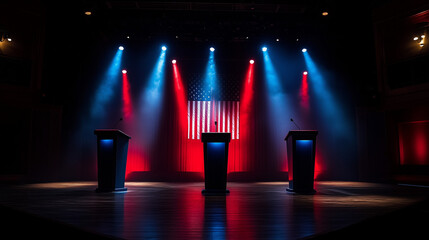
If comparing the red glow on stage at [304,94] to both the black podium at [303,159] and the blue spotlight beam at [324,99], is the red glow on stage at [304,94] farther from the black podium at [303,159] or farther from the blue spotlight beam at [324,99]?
the black podium at [303,159]

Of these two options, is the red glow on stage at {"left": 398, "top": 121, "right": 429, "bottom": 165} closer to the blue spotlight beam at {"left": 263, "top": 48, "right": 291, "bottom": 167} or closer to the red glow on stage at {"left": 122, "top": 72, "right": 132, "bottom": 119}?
the blue spotlight beam at {"left": 263, "top": 48, "right": 291, "bottom": 167}

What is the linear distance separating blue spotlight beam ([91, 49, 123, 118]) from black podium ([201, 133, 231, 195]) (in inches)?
196

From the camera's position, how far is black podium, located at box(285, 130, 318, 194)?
16.0 ft

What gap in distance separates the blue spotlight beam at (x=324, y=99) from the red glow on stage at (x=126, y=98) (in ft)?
18.3

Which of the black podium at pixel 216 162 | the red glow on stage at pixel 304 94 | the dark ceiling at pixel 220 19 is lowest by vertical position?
the black podium at pixel 216 162

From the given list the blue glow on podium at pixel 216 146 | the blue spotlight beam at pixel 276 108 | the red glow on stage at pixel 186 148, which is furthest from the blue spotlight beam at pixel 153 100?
the blue glow on podium at pixel 216 146

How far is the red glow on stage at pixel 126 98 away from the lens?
29.4 ft

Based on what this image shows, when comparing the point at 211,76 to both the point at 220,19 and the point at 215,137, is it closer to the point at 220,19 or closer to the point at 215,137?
the point at 220,19

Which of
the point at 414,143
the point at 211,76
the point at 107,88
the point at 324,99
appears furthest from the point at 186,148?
the point at 414,143

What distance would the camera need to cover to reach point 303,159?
16.1ft

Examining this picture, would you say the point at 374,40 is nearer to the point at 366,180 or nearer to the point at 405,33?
the point at 405,33

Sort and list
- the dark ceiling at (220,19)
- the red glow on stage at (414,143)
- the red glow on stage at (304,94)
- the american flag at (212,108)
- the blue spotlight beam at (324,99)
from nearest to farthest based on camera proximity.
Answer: the dark ceiling at (220,19) → the red glow on stage at (414,143) → the american flag at (212,108) → the blue spotlight beam at (324,99) → the red glow on stage at (304,94)

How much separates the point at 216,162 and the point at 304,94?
17.6 ft

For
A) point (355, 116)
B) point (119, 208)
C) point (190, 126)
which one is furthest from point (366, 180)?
point (119, 208)
